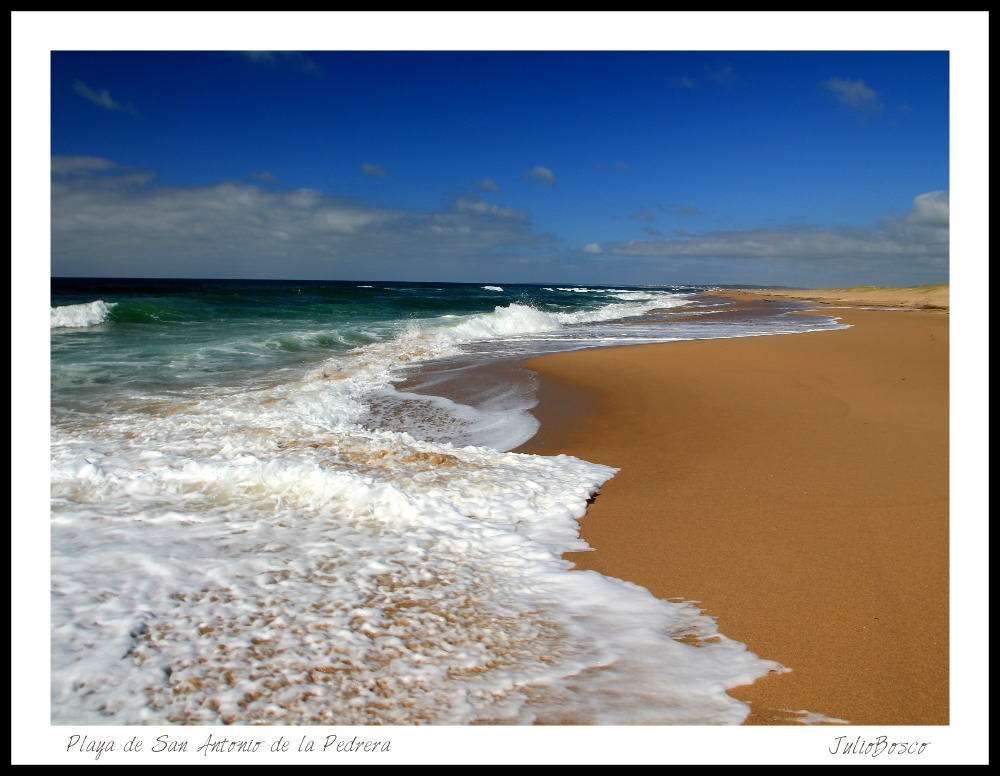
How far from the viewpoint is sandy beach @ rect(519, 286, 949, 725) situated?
224cm

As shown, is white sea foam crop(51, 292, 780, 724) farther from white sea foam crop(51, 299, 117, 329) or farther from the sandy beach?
white sea foam crop(51, 299, 117, 329)

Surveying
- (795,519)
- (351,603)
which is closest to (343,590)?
(351,603)

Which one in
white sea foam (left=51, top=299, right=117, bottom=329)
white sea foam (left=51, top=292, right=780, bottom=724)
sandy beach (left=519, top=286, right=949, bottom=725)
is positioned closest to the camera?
white sea foam (left=51, top=292, right=780, bottom=724)

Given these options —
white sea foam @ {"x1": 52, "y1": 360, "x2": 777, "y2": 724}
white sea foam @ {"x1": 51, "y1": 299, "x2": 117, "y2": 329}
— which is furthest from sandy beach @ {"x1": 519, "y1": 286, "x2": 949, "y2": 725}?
white sea foam @ {"x1": 51, "y1": 299, "x2": 117, "y2": 329}

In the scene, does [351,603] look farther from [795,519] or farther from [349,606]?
[795,519]

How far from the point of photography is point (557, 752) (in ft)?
5.73

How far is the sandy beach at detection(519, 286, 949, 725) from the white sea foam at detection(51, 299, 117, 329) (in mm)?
20082

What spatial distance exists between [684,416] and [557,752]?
509cm

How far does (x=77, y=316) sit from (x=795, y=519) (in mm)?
24598

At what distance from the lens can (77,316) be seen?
2039 cm

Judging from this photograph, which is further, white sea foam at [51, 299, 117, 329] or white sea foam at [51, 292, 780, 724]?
white sea foam at [51, 299, 117, 329]

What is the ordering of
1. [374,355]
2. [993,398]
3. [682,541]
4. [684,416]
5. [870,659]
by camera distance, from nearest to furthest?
[870,659]
[993,398]
[682,541]
[684,416]
[374,355]

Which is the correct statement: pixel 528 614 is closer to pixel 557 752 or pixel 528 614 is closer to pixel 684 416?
pixel 557 752

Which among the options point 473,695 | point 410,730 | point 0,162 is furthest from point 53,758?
point 0,162
